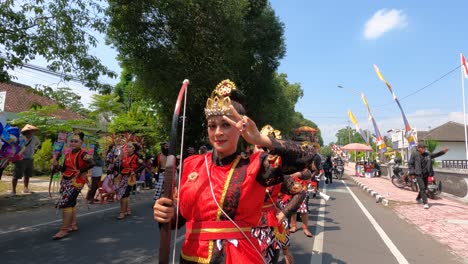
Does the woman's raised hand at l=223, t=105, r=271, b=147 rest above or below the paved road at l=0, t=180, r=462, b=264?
above

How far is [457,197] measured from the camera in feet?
Answer: 43.0

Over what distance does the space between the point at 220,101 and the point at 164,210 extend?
0.74 metres

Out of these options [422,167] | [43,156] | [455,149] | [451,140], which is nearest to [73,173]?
[422,167]

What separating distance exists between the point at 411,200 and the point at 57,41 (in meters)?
12.6

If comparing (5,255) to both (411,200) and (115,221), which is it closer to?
(115,221)

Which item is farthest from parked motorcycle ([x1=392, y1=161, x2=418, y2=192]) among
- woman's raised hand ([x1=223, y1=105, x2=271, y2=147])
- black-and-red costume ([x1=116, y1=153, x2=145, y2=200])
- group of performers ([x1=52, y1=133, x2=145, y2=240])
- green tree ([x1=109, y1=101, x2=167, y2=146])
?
woman's raised hand ([x1=223, y1=105, x2=271, y2=147])

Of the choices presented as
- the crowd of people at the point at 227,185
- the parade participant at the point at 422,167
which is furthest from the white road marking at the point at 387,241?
the crowd of people at the point at 227,185

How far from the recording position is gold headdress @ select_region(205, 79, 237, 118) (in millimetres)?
2178

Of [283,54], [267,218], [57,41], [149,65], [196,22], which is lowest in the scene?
[267,218]

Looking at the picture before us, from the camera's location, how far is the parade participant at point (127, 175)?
8.55 meters

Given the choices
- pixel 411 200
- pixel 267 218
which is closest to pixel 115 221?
pixel 267 218

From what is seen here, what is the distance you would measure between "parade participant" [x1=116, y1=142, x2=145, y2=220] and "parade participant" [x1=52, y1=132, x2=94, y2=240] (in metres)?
1.76

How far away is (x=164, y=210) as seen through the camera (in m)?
1.90

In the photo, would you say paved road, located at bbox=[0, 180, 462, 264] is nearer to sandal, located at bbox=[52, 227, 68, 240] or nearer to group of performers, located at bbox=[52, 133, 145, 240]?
sandal, located at bbox=[52, 227, 68, 240]
